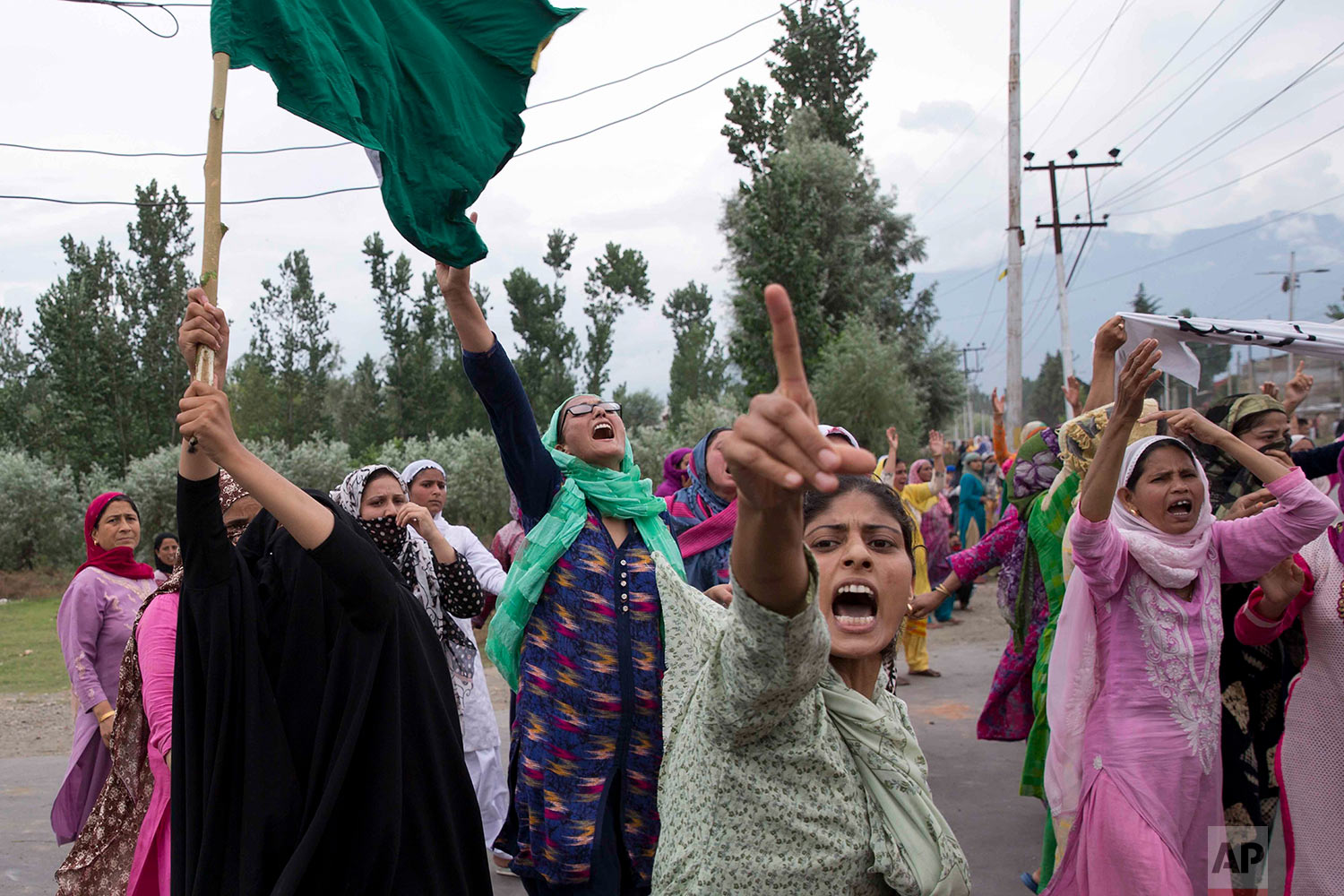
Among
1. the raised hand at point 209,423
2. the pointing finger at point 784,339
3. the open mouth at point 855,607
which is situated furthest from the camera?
the raised hand at point 209,423

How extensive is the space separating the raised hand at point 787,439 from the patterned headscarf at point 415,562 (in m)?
2.66

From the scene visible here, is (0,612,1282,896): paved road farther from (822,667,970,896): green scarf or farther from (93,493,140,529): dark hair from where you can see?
(822,667,970,896): green scarf

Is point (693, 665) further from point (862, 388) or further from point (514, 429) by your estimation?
point (862, 388)

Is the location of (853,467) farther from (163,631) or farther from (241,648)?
(163,631)

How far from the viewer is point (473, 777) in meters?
5.31

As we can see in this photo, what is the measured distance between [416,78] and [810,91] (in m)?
35.0

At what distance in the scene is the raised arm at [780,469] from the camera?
4.02 ft

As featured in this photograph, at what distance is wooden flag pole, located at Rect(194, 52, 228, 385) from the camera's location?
2.30 meters

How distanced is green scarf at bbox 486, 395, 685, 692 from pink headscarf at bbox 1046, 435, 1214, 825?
56.7 inches

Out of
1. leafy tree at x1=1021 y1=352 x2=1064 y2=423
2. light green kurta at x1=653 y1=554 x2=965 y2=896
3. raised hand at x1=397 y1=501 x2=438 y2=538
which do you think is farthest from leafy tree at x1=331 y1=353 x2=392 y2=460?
leafy tree at x1=1021 y1=352 x2=1064 y2=423

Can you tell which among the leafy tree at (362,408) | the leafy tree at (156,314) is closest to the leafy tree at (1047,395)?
the leafy tree at (362,408)

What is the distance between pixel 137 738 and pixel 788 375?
341 centimetres

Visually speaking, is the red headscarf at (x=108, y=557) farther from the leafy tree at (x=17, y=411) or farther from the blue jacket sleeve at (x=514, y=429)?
the leafy tree at (x=17, y=411)

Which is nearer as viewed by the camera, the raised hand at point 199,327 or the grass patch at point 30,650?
the raised hand at point 199,327
